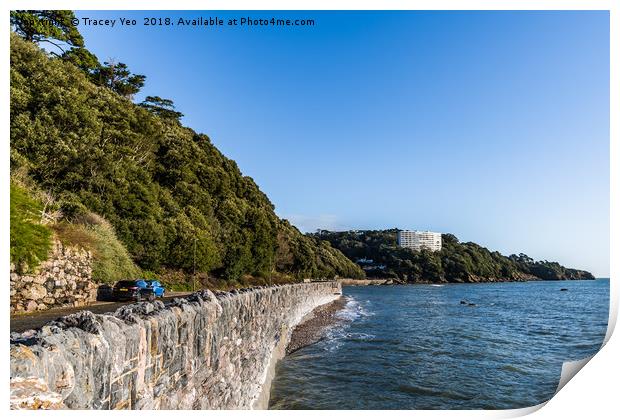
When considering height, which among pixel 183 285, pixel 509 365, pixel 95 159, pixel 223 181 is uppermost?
pixel 223 181

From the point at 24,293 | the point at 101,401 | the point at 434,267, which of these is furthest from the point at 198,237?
the point at 434,267

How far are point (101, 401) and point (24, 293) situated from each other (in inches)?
343

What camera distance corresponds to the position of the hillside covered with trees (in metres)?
14.2

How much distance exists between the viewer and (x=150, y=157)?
31.2 metres

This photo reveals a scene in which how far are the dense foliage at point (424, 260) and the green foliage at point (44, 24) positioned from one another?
88349 millimetres

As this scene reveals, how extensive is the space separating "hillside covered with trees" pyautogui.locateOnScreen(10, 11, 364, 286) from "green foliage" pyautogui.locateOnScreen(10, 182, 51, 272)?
0.03m

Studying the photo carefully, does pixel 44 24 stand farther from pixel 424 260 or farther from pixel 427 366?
pixel 424 260

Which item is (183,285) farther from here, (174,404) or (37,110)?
(174,404)

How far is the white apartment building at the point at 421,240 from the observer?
375ft

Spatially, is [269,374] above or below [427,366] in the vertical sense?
above

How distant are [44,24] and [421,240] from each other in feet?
358

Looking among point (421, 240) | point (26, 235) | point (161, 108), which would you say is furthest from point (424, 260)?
point (26, 235)

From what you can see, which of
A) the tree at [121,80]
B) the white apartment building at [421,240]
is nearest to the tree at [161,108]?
the tree at [121,80]

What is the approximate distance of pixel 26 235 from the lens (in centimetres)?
911
